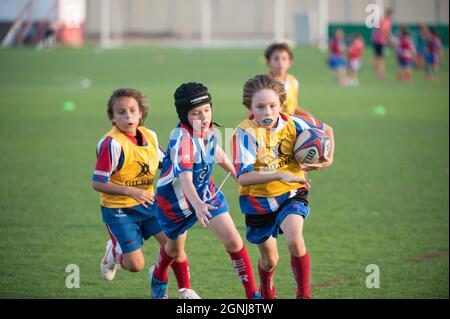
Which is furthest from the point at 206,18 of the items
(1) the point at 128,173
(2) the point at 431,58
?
(1) the point at 128,173

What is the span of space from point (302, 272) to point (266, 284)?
628 mm

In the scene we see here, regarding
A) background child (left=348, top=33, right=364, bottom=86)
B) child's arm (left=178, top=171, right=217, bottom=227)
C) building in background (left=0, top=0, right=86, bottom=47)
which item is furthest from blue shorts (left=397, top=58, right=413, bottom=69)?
child's arm (left=178, top=171, right=217, bottom=227)

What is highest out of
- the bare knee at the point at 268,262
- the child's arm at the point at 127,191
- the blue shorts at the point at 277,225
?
the child's arm at the point at 127,191

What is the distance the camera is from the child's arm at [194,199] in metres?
5.91

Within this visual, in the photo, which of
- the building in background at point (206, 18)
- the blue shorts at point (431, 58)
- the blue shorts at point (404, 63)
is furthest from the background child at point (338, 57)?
the building in background at point (206, 18)

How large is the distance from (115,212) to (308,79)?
23695mm

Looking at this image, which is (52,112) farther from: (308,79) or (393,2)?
(393,2)

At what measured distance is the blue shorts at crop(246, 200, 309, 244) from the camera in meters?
6.28

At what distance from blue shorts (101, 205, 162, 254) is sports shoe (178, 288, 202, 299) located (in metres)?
0.51

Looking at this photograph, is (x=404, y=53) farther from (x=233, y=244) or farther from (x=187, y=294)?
(x=233, y=244)

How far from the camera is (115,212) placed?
22.3 feet

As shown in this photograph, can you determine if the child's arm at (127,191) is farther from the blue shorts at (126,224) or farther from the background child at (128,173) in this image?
the blue shorts at (126,224)

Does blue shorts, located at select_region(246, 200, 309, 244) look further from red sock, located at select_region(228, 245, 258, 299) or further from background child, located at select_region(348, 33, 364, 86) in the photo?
background child, located at select_region(348, 33, 364, 86)

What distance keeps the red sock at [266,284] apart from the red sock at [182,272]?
0.63 metres
